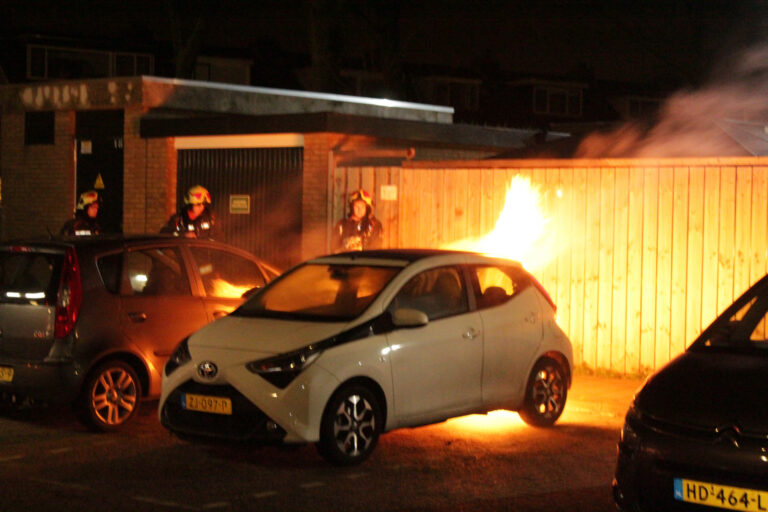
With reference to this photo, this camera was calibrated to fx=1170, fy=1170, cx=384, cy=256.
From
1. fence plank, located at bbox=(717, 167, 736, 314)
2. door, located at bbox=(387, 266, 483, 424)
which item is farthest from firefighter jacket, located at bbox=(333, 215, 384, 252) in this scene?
door, located at bbox=(387, 266, 483, 424)

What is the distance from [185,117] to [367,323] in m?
11.6

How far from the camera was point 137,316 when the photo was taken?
9797mm

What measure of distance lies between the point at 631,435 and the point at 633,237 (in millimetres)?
6954

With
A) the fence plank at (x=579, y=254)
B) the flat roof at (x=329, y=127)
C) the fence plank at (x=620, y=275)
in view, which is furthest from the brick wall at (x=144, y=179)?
the fence plank at (x=620, y=275)

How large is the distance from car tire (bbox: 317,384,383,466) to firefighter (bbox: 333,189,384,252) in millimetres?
5723

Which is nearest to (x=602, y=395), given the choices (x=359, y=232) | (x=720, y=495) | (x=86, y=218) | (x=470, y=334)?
(x=470, y=334)

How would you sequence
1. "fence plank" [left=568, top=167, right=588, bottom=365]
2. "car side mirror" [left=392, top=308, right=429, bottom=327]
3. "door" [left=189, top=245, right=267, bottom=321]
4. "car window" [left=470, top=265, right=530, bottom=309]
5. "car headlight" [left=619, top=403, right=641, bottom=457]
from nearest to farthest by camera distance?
"car headlight" [left=619, top=403, right=641, bottom=457] < "car side mirror" [left=392, top=308, right=429, bottom=327] < "car window" [left=470, top=265, right=530, bottom=309] < "door" [left=189, top=245, right=267, bottom=321] < "fence plank" [left=568, top=167, right=588, bottom=365]

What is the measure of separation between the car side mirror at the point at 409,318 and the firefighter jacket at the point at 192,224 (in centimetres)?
585

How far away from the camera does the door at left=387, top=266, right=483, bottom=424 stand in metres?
8.80

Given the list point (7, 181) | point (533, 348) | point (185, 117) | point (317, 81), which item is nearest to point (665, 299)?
point (533, 348)

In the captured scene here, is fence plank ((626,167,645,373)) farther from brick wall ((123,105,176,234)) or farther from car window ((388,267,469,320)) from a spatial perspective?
brick wall ((123,105,176,234))

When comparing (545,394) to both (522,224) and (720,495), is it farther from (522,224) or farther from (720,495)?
(720,495)

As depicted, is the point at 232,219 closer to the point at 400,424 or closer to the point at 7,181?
the point at 7,181

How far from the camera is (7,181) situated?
21672mm
